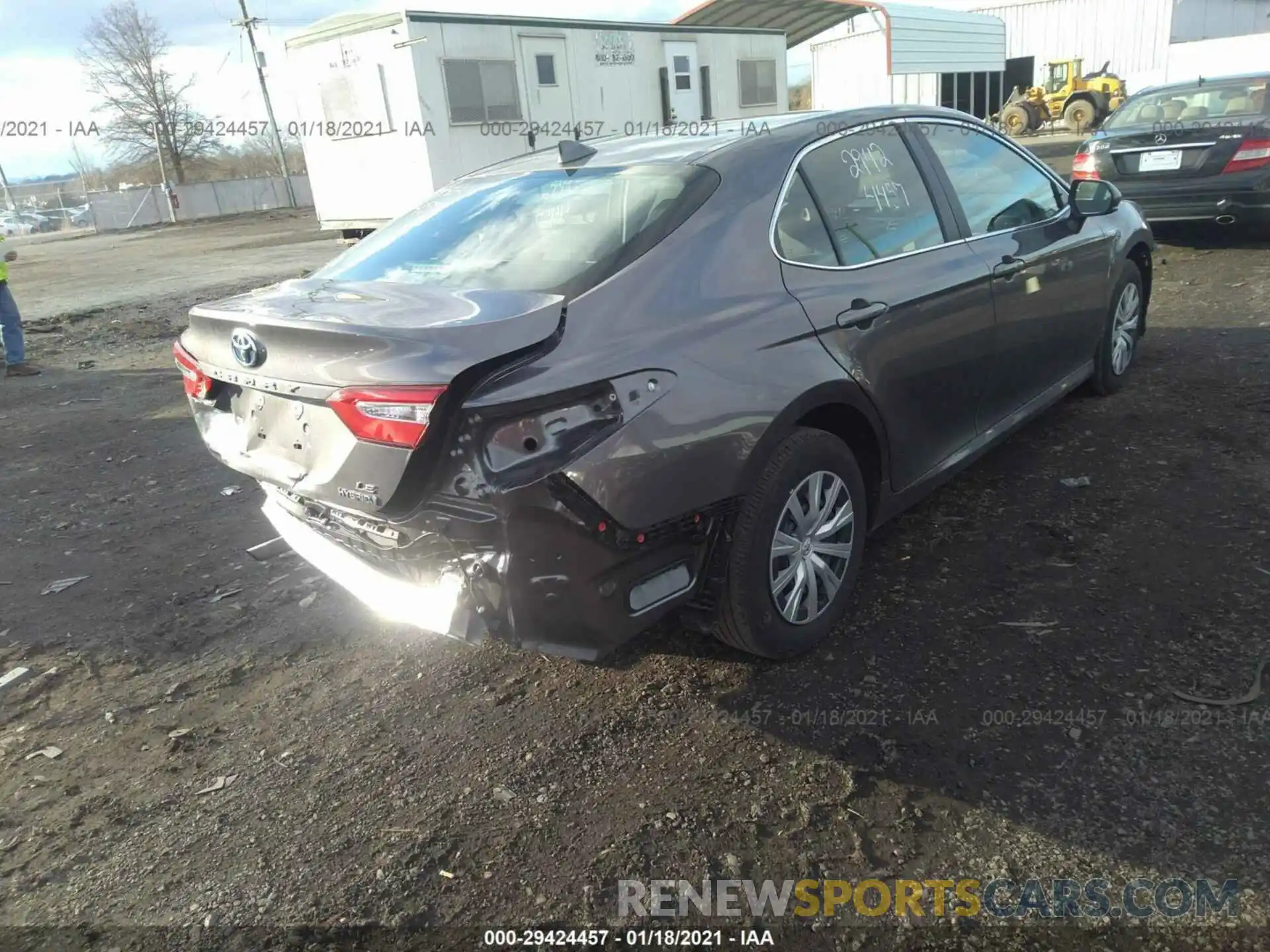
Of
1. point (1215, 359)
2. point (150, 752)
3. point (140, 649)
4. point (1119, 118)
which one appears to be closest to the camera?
point (150, 752)

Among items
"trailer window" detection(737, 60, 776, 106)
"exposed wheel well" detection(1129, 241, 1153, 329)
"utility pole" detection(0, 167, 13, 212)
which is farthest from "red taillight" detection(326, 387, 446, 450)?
"utility pole" detection(0, 167, 13, 212)

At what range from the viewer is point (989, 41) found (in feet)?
98.6

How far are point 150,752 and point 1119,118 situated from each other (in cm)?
1050

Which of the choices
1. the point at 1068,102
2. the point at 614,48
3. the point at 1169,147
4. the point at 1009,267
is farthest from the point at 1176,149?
the point at 1068,102

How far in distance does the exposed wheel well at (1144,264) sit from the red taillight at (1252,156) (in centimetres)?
373

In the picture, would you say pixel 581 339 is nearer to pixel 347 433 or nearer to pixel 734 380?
pixel 734 380

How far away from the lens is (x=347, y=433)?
238 centimetres

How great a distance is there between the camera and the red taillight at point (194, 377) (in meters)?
2.96

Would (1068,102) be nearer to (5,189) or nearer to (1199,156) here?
(1199,156)

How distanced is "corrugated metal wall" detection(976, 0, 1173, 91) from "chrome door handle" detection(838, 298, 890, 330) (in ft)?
124

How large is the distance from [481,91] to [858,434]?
12241 millimetres

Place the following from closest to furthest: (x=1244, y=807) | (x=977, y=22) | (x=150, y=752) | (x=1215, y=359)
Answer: (x=1244, y=807), (x=150, y=752), (x=1215, y=359), (x=977, y=22)

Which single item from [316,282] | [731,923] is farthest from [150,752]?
[731,923]

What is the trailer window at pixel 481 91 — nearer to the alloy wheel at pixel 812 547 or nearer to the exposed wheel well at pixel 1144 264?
the exposed wheel well at pixel 1144 264
